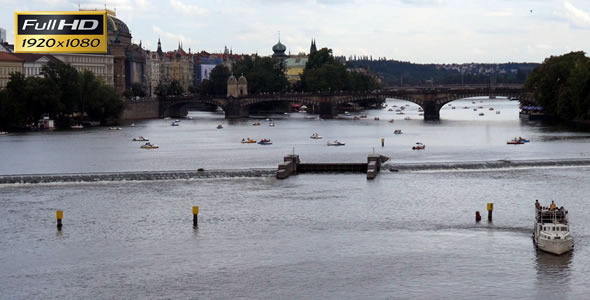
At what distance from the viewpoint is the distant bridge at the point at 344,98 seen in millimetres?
159500

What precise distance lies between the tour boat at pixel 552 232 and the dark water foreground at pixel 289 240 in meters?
0.51

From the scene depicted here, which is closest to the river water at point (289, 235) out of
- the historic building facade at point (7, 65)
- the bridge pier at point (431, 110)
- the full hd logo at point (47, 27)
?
the full hd logo at point (47, 27)

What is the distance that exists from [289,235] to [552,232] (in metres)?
12.7

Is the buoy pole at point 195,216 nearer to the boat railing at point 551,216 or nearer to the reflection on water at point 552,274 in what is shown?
the boat railing at point 551,216

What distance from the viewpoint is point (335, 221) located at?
56.0 meters

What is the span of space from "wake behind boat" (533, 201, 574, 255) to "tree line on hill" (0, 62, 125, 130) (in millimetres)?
95856

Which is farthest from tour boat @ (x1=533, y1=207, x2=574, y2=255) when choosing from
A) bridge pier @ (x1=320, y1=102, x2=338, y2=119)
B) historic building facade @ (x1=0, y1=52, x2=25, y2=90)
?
historic building facade @ (x1=0, y1=52, x2=25, y2=90)

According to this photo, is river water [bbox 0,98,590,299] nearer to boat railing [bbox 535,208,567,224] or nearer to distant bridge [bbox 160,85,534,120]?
boat railing [bbox 535,208,567,224]

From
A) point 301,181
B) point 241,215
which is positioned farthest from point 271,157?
point 241,215

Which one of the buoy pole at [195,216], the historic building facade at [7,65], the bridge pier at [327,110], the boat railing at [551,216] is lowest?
the buoy pole at [195,216]

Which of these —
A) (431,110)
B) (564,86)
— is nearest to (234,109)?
(431,110)

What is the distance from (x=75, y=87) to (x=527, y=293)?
361ft

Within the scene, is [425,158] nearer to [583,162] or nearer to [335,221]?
[583,162]

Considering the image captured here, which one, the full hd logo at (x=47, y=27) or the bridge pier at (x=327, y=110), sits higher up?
the full hd logo at (x=47, y=27)
